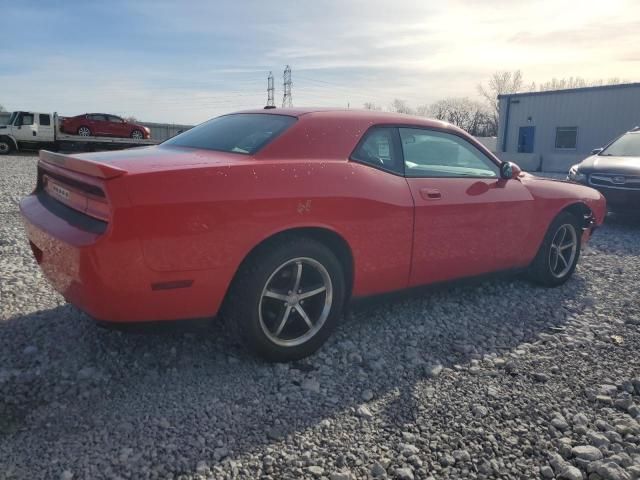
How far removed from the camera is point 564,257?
463cm

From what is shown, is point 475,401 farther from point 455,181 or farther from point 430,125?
point 430,125

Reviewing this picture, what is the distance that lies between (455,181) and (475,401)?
61.3 inches

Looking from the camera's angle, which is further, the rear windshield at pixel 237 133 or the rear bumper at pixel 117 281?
the rear windshield at pixel 237 133

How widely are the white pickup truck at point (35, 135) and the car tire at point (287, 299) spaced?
811 inches

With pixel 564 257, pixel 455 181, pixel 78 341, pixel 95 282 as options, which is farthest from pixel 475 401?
pixel 564 257

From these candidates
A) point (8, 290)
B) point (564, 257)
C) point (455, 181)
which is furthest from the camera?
point (564, 257)

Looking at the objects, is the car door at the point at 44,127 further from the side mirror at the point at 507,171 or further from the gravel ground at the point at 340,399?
the side mirror at the point at 507,171

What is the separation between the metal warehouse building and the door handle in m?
18.6

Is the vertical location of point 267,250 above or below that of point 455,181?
below

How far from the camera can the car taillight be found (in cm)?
238

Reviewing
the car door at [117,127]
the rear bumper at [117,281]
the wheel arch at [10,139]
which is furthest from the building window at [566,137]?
the rear bumper at [117,281]

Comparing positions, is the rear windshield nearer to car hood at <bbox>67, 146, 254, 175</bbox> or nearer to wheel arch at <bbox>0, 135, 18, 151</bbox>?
car hood at <bbox>67, 146, 254, 175</bbox>

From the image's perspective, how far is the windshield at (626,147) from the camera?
27.9 ft

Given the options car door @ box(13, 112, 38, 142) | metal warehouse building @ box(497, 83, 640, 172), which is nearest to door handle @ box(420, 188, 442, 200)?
metal warehouse building @ box(497, 83, 640, 172)
